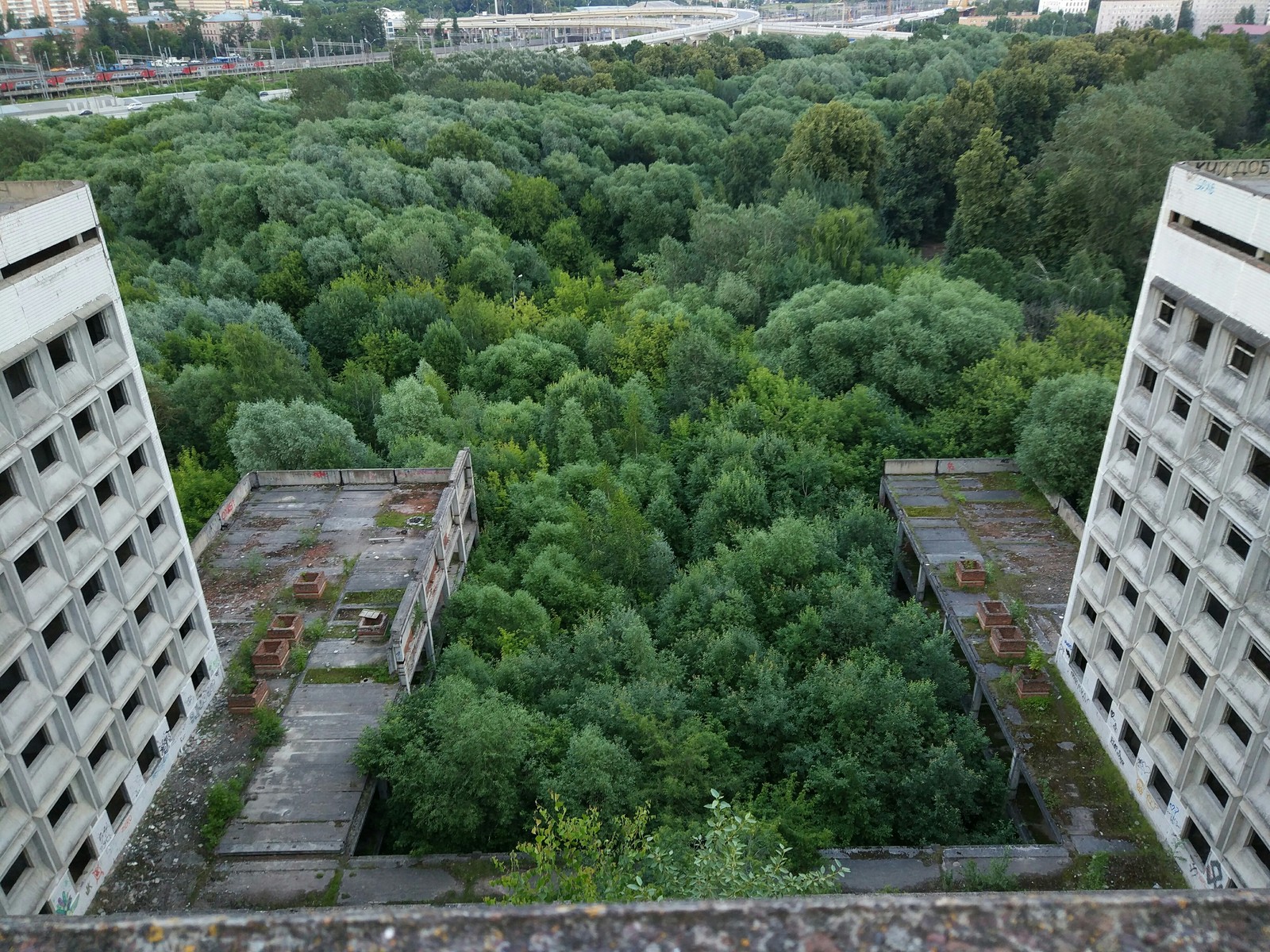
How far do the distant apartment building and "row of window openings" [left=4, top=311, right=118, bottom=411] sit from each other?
199845mm

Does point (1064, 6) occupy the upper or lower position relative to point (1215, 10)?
upper

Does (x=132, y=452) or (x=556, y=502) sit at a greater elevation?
(x=132, y=452)

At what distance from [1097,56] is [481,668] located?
267 ft

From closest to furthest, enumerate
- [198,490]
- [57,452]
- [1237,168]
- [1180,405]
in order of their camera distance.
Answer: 1. [57,452]
2. [1180,405]
3. [1237,168]
4. [198,490]

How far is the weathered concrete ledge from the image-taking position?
5.70 metres

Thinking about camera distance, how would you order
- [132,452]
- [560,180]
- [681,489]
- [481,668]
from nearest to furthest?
[132,452] → [481,668] → [681,489] → [560,180]

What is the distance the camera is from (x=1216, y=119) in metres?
63.2

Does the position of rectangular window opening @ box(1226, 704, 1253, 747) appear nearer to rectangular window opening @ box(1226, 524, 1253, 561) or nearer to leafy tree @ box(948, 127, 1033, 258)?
rectangular window opening @ box(1226, 524, 1253, 561)

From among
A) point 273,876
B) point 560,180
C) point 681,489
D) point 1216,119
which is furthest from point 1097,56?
point 273,876

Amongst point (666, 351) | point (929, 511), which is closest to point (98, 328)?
point (929, 511)

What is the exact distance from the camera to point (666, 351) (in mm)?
46594

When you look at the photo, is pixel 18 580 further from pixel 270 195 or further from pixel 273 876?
pixel 270 195

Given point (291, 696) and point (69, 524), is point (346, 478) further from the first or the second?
point (69, 524)

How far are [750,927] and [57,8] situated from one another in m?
244
